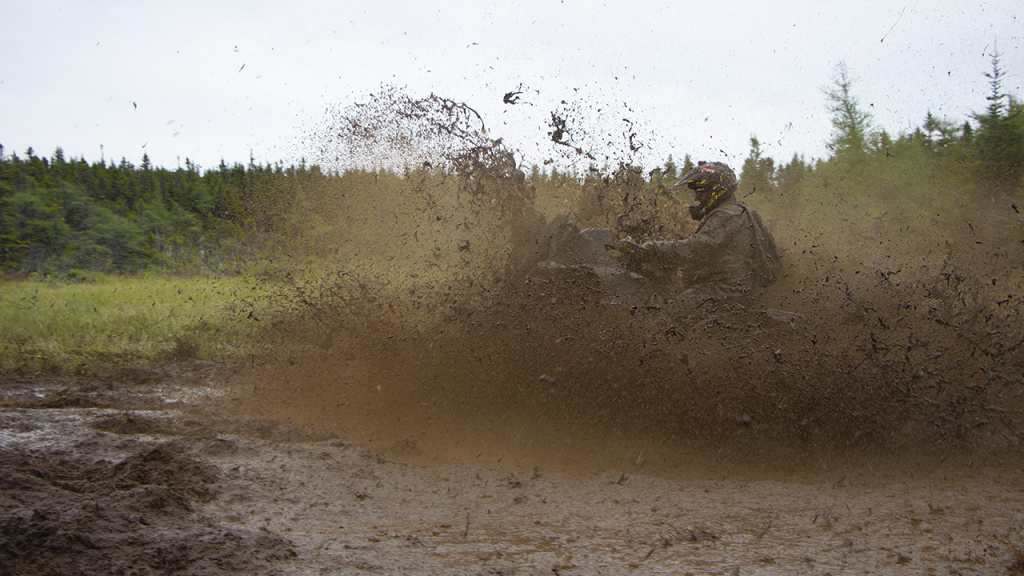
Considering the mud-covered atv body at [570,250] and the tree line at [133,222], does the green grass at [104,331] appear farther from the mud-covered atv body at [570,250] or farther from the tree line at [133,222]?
the mud-covered atv body at [570,250]

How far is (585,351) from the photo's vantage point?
5.71 m

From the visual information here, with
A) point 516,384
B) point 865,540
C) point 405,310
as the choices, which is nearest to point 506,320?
point 516,384

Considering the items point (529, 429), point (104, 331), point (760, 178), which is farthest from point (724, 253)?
point (760, 178)

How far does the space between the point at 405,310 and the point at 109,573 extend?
4.99 meters

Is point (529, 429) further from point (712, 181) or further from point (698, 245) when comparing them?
point (712, 181)

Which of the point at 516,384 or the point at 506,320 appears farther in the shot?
the point at 506,320

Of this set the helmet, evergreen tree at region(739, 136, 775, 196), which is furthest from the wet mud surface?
evergreen tree at region(739, 136, 775, 196)

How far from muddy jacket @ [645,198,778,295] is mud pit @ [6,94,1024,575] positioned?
0.41m

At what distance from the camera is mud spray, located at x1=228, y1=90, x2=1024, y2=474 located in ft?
17.0

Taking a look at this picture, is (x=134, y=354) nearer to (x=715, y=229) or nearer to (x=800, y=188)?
(x=715, y=229)

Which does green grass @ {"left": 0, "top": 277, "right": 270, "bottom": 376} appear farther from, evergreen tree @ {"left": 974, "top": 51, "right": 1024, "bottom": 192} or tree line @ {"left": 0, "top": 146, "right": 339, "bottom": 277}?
evergreen tree @ {"left": 974, "top": 51, "right": 1024, "bottom": 192}

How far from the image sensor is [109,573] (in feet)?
8.39

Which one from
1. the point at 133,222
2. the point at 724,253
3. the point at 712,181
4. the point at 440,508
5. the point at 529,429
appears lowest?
the point at 440,508

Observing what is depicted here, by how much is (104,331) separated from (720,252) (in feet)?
29.7
